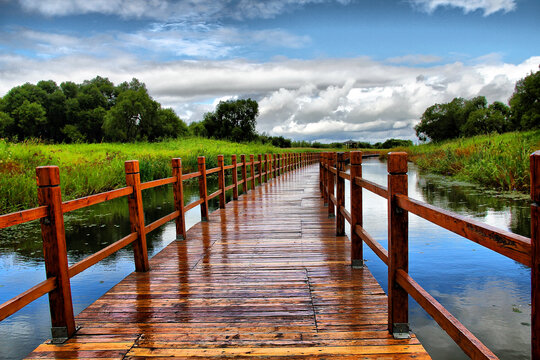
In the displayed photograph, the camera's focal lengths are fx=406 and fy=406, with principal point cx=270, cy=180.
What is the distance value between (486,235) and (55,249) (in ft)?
8.09

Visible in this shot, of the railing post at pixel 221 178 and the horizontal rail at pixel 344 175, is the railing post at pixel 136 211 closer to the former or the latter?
the horizontal rail at pixel 344 175

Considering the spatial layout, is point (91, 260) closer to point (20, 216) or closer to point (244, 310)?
point (20, 216)

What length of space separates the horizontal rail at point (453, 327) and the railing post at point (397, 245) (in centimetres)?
14

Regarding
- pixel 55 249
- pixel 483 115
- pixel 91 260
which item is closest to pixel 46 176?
pixel 55 249

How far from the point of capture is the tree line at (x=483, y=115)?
3544 centimetres

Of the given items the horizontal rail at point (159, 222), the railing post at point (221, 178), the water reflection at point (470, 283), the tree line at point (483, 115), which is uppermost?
the tree line at point (483, 115)

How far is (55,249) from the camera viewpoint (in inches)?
103

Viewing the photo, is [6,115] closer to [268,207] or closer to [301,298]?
[268,207]

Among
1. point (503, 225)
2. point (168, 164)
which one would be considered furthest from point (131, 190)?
point (168, 164)

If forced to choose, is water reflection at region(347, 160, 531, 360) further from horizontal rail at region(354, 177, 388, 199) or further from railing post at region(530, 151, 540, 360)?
railing post at region(530, 151, 540, 360)

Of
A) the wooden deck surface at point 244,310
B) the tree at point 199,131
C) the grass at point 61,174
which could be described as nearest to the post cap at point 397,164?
the wooden deck surface at point 244,310

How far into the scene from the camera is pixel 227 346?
241 cm

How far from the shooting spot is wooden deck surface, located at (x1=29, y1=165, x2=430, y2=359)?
7.84 ft

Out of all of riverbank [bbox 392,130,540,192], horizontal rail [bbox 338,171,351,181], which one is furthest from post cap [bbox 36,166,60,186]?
riverbank [bbox 392,130,540,192]
